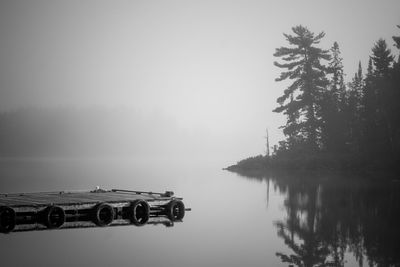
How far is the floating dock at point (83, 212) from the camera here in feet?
60.8

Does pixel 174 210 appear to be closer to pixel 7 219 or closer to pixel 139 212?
pixel 139 212

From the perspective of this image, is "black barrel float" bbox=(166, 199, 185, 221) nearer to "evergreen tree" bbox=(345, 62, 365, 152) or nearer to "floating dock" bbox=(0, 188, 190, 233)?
"floating dock" bbox=(0, 188, 190, 233)

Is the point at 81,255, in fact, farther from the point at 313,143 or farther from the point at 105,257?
the point at 313,143

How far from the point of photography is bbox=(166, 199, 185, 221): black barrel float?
23422mm

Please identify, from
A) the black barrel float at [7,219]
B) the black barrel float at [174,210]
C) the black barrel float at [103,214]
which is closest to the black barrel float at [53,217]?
the black barrel float at [7,219]

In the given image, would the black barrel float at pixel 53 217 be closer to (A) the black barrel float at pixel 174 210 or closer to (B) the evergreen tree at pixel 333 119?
(A) the black barrel float at pixel 174 210

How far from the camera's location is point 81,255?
21.7m

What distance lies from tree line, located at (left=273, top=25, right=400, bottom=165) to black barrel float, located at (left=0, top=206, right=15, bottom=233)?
4829 cm

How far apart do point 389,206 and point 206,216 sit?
13323 millimetres

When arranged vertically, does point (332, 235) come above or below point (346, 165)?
below

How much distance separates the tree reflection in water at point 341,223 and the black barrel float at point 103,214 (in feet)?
27.4

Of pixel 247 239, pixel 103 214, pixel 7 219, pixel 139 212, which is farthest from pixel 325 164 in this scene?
pixel 7 219

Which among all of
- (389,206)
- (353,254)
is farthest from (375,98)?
(353,254)

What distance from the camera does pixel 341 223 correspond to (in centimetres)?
2859
